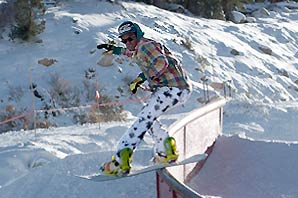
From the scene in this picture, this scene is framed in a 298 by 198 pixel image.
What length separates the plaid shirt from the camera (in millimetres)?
5598

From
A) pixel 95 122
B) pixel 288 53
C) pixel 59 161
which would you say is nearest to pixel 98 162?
pixel 59 161

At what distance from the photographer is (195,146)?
816cm

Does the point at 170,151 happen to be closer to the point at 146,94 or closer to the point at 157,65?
the point at 157,65

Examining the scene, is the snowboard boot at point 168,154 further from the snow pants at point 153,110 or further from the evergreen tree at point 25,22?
the evergreen tree at point 25,22

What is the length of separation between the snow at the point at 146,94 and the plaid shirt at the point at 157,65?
7.32ft

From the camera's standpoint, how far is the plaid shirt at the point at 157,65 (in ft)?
18.4

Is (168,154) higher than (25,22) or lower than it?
higher

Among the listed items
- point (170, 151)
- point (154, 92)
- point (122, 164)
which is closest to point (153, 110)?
point (154, 92)

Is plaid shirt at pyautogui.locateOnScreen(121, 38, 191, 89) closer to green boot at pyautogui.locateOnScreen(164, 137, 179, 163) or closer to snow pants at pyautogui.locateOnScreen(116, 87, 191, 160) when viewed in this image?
snow pants at pyautogui.locateOnScreen(116, 87, 191, 160)

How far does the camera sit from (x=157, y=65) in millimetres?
5594

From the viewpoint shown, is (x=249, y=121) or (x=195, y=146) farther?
(x=249, y=121)

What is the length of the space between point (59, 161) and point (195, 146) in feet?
6.74

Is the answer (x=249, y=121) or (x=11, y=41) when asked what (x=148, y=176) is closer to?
(x=249, y=121)

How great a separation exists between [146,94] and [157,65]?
10120 millimetres
